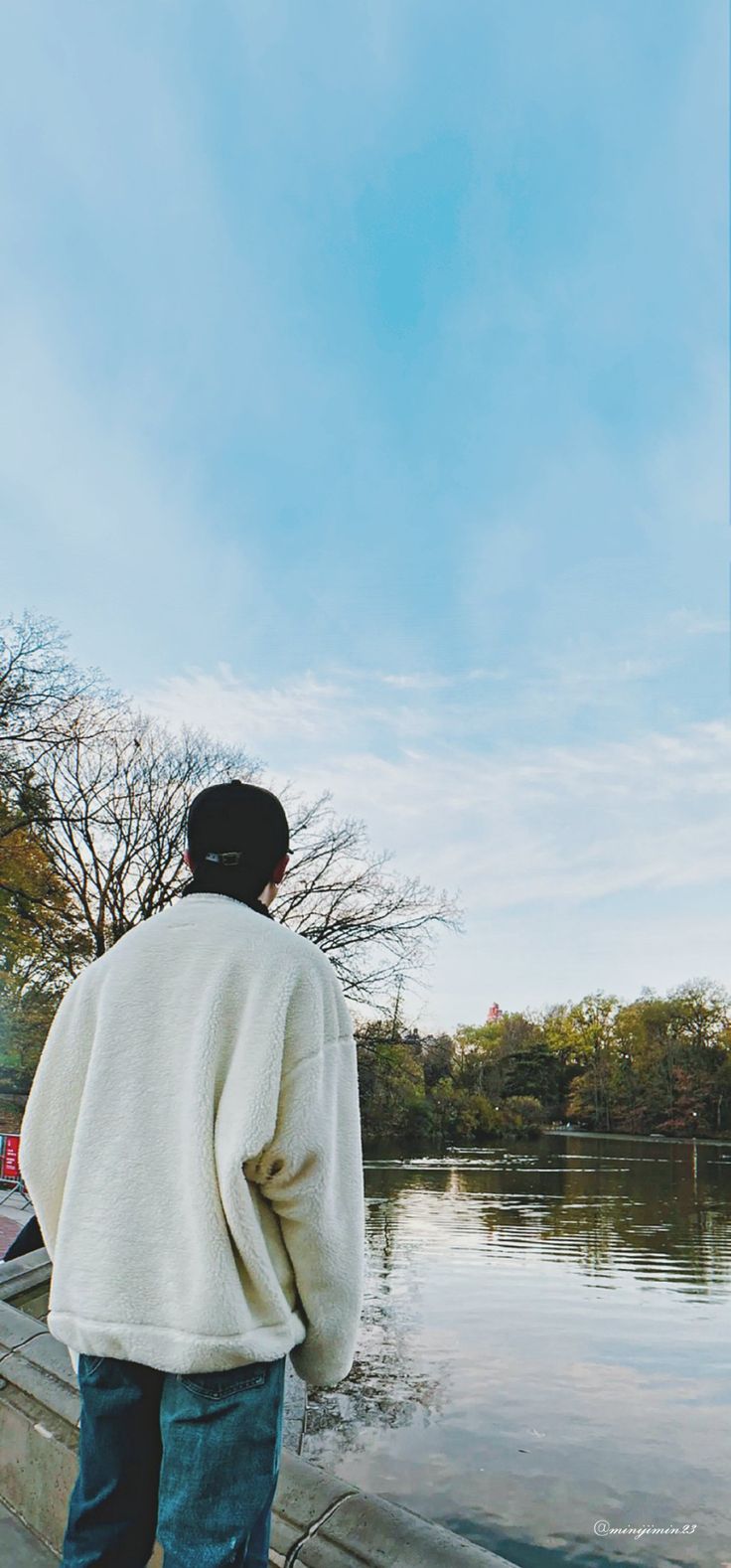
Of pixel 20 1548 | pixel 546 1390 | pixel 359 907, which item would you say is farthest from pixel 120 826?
pixel 20 1548

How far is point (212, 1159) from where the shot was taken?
1.50 metres

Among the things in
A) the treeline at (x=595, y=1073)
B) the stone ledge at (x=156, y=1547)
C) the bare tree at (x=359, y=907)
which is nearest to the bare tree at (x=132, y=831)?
the bare tree at (x=359, y=907)

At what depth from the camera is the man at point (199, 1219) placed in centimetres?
143

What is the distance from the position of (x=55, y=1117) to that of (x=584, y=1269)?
15628 millimetres

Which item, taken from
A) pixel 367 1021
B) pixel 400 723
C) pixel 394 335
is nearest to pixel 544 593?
pixel 400 723

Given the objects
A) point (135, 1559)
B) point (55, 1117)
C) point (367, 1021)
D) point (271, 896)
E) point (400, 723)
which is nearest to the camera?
point (135, 1559)

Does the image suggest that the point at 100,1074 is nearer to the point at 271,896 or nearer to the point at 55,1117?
the point at 55,1117

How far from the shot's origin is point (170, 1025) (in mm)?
1604

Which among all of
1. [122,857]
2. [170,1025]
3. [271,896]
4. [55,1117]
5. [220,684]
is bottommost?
[55,1117]

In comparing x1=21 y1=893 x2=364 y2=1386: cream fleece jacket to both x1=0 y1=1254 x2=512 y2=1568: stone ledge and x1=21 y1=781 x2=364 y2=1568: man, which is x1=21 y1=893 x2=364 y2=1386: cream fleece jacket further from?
x1=0 y1=1254 x2=512 y2=1568: stone ledge

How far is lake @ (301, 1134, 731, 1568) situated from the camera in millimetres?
6656

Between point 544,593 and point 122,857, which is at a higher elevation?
point 544,593

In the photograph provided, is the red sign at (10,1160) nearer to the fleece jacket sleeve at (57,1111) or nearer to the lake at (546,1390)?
the lake at (546,1390)

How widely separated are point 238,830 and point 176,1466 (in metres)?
0.97
